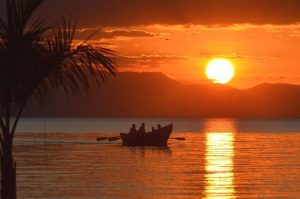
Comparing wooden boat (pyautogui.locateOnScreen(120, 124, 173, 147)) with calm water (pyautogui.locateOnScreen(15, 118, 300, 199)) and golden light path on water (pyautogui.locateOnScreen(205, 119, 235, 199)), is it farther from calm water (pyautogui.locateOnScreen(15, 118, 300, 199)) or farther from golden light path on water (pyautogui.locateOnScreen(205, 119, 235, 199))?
golden light path on water (pyautogui.locateOnScreen(205, 119, 235, 199))

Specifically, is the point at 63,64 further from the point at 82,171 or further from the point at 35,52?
the point at 82,171

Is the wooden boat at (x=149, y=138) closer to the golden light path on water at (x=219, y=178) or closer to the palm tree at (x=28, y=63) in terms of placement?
the golden light path on water at (x=219, y=178)

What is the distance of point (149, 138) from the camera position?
75750mm

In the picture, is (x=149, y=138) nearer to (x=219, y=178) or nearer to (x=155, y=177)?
(x=155, y=177)

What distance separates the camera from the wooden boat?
7525 centimetres

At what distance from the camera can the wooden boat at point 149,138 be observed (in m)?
75.2

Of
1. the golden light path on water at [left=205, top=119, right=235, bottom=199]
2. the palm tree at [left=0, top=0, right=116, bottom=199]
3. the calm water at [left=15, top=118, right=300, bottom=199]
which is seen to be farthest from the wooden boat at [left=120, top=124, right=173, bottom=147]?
the palm tree at [left=0, top=0, right=116, bottom=199]

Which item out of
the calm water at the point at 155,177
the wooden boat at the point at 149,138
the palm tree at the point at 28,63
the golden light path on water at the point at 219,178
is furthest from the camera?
the wooden boat at the point at 149,138

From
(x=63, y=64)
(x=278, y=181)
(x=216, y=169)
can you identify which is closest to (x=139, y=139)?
(x=216, y=169)

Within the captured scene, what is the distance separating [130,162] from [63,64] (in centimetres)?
4106

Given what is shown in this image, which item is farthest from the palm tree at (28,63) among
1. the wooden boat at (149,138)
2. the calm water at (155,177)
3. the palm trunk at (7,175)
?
the wooden boat at (149,138)

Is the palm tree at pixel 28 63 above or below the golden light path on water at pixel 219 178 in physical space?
above

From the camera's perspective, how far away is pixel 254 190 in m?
32.8

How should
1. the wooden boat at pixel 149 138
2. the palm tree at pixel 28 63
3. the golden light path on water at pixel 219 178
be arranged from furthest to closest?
the wooden boat at pixel 149 138, the golden light path on water at pixel 219 178, the palm tree at pixel 28 63
